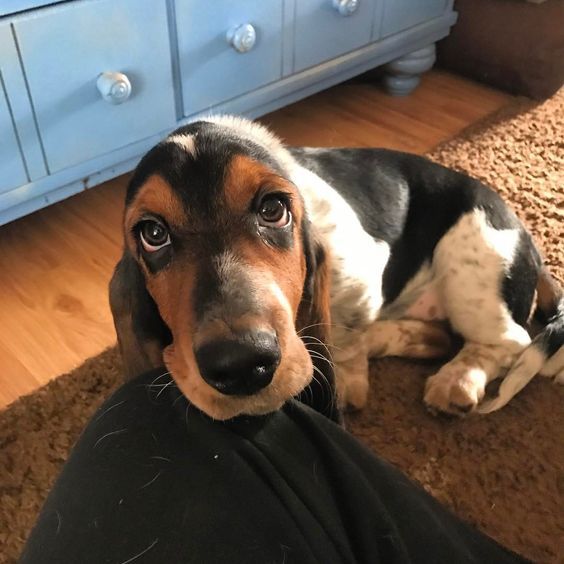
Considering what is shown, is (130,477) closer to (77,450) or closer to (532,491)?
(77,450)

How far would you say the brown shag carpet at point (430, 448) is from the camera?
1.83 meters

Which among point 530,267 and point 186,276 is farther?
point 530,267

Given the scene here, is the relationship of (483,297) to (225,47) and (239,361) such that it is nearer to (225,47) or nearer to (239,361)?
(239,361)

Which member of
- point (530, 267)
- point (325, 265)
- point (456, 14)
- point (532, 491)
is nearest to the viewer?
point (325, 265)

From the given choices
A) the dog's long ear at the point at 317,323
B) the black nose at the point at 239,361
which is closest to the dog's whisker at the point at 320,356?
the dog's long ear at the point at 317,323

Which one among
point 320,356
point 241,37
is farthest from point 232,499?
point 241,37

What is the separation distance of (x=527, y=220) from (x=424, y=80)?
5.31 ft

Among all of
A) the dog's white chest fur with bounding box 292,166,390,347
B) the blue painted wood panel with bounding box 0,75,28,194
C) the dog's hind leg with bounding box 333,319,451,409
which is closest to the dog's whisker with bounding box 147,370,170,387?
the dog's white chest fur with bounding box 292,166,390,347

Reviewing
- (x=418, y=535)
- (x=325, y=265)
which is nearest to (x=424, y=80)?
(x=325, y=265)

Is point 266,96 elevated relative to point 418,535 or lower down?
lower down

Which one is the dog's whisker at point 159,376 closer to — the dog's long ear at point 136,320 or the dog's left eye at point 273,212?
the dog's long ear at point 136,320

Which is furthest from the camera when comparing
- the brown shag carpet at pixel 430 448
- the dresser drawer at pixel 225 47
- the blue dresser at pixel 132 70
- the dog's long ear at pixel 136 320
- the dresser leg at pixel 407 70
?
the dresser leg at pixel 407 70

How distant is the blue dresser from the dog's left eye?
1275 millimetres

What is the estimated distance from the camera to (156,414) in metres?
1.27
